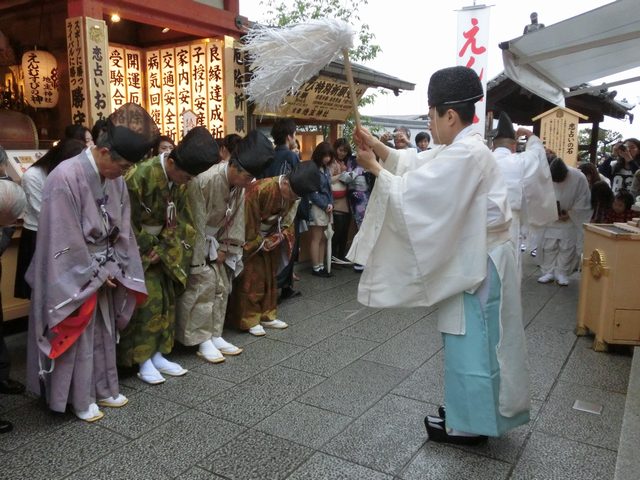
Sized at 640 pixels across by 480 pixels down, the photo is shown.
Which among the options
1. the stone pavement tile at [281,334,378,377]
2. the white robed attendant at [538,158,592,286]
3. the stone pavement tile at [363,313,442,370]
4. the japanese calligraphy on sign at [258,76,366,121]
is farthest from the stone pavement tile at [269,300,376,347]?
the japanese calligraphy on sign at [258,76,366,121]

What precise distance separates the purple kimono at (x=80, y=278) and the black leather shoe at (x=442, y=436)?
223cm

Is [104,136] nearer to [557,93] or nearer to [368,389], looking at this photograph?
[368,389]

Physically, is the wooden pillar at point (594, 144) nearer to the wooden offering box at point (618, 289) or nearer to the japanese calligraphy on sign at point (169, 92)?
the wooden offering box at point (618, 289)

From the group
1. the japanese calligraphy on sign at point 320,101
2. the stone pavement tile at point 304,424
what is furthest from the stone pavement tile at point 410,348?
the japanese calligraphy on sign at point 320,101

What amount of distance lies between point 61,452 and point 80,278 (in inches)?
41.7

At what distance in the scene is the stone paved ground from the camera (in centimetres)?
314

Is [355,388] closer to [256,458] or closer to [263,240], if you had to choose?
[256,458]

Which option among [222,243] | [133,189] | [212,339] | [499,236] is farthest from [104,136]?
[499,236]

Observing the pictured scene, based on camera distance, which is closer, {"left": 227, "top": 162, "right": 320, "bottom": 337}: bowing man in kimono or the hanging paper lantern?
{"left": 227, "top": 162, "right": 320, "bottom": 337}: bowing man in kimono

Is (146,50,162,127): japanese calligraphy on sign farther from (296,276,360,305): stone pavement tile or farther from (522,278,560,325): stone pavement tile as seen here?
(522,278,560,325): stone pavement tile

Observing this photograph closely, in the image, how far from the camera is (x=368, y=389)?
13.9 feet

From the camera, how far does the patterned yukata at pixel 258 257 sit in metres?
5.55

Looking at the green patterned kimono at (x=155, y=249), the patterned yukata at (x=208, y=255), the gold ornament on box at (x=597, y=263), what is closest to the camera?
the green patterned kimono at (x=155, y=249)

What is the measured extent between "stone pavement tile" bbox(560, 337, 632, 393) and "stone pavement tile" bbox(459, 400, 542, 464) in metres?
1.13
